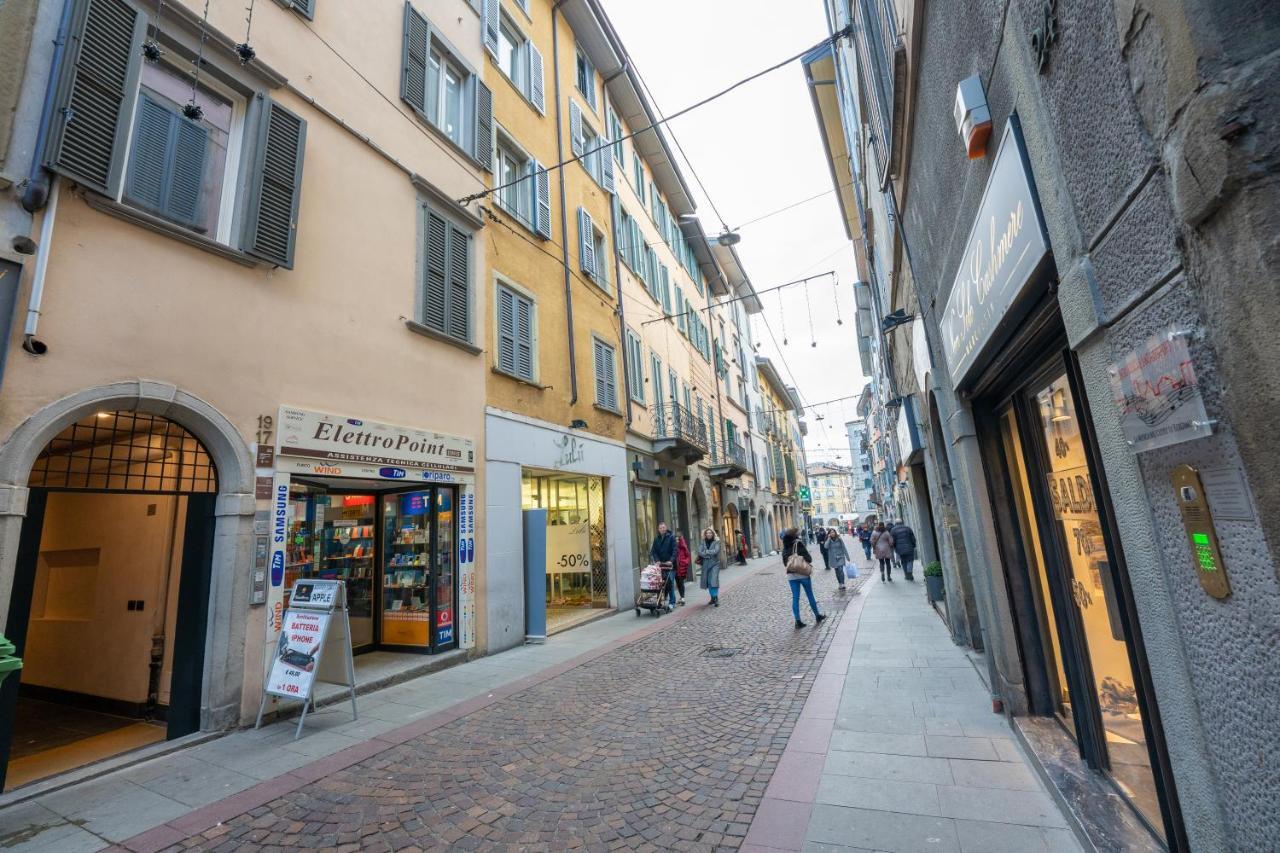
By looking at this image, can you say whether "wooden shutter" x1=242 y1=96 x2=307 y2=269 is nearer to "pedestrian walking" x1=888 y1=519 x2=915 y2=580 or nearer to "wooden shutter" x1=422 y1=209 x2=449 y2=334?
"wooden shutter" x1=422 y1=209 x2=449 y2=334

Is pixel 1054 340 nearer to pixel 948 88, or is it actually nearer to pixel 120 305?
pixel 948 88

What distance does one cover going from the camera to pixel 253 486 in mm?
5992

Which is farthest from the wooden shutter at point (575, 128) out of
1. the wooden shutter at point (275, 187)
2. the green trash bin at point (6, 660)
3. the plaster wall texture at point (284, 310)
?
the green trash bin at point (6, 660)

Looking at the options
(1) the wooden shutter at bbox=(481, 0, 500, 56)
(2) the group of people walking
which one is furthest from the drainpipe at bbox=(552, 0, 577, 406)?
(2) the group of people walking

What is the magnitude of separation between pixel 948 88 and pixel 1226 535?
3200 mm

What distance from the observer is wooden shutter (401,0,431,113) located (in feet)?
29.3

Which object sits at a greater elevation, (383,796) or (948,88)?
(948,88)

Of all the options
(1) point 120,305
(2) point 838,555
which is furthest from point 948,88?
(2) point 838,555

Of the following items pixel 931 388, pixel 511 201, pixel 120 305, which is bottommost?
pixel 931 388

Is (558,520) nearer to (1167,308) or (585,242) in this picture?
(585,242)

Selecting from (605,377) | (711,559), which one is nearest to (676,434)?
(605,377)

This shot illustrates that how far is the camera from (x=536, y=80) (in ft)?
42.4

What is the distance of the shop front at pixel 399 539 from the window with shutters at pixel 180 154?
2.81 meters

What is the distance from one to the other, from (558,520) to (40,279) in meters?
9.63
